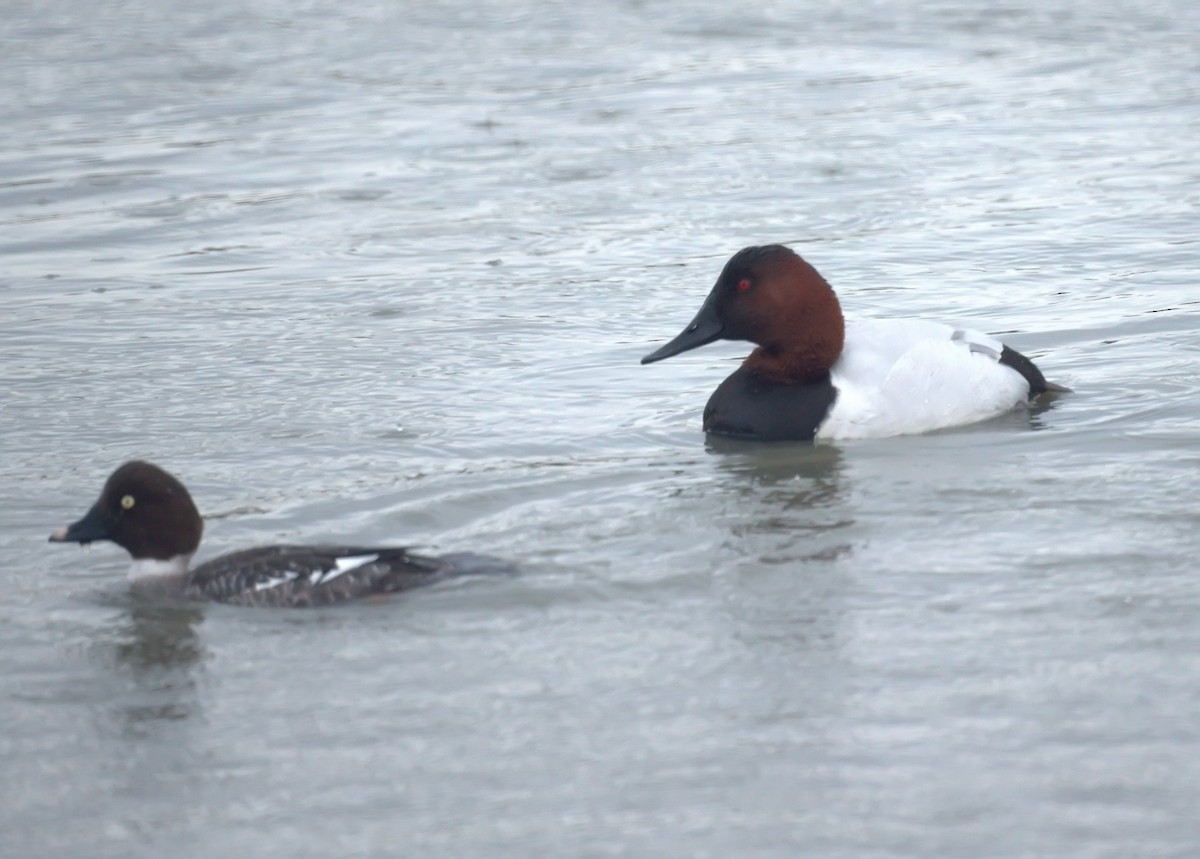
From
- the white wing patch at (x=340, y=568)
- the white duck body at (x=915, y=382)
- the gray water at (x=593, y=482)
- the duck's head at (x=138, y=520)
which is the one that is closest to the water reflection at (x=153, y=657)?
the gray water at (x=593, y=482)

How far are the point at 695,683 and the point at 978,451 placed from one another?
270cm

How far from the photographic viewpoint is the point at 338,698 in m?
4.95

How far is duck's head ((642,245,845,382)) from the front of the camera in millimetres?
7727

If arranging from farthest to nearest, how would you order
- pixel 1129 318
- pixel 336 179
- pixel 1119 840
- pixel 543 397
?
pixel 336 179, pixel 1129 318, pixel 543 397, pixel 1119 840

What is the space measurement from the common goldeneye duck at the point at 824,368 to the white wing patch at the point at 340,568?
7.81 ft

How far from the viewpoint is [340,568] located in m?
5.62

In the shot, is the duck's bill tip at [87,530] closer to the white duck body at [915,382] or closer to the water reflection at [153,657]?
the water reflection at [153,657]

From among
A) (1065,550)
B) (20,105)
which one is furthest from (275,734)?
(20,105)

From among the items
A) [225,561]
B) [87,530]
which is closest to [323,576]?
[225,561]

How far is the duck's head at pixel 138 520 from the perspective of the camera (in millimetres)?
5777

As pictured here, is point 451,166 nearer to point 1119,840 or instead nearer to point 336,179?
point 336,179

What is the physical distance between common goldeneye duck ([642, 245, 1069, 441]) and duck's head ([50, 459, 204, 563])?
2.56 metres

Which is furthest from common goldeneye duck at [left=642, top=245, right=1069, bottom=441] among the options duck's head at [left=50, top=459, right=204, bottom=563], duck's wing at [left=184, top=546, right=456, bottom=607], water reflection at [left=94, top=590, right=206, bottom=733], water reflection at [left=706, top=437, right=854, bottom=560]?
water reflection at [left=94, top=590, right=206, bottom=733]

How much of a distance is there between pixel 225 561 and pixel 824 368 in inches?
116
